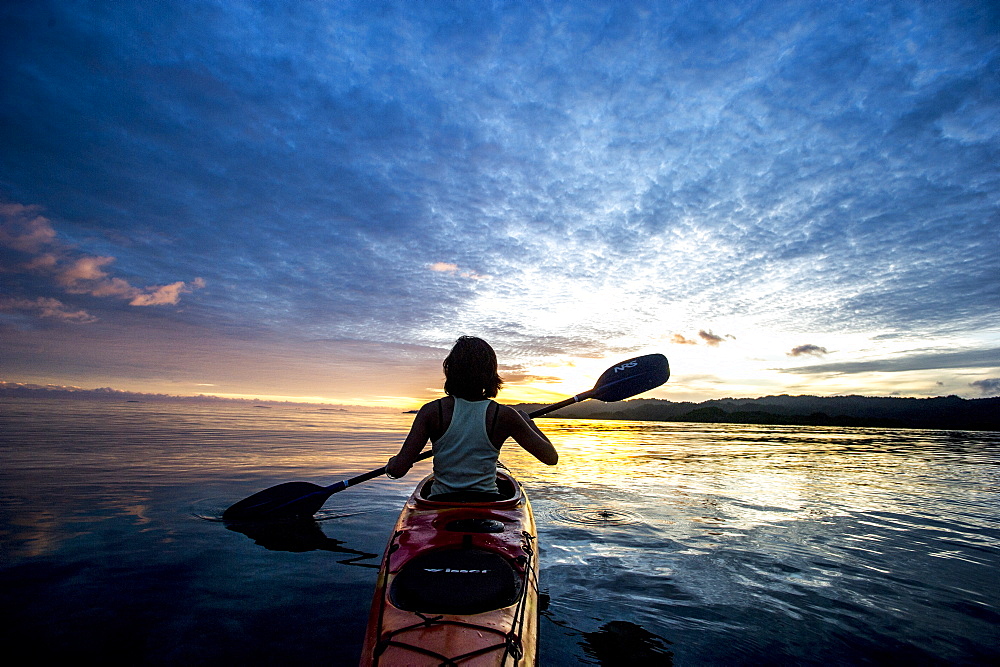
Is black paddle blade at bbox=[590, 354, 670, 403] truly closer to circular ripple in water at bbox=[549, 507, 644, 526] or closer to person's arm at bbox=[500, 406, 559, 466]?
circular ripple in water at bbox=[549, 507, 644, 526]

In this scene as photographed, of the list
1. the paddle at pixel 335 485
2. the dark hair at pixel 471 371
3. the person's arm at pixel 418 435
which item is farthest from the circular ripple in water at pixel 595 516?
the dark hair at pixel 471 371

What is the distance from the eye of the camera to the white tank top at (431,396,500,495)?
385cm

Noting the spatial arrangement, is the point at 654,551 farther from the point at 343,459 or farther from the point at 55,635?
the point at 343,459

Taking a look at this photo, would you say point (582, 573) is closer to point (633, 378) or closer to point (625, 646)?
point (625, 646)

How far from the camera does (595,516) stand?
8.23 m

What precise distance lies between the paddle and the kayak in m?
3.66

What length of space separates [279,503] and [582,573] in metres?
5.39

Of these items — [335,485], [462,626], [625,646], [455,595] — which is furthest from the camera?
[335,485]

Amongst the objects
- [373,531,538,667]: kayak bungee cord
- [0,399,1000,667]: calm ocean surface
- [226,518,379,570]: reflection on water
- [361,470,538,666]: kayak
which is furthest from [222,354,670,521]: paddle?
[373,531,538,667]: kayak bungee cord

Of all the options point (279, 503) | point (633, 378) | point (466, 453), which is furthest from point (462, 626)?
point (279, 503)

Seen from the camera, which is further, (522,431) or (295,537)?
(295,537)

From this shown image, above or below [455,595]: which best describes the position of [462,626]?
below

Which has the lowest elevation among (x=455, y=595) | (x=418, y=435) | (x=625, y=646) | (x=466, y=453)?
(x=625, y=646)

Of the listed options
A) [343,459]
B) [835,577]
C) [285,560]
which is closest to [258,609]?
[285,560]
